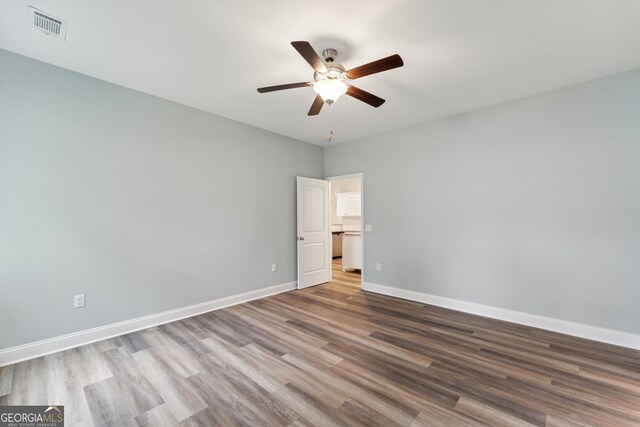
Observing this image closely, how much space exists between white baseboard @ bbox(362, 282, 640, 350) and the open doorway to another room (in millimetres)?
1357

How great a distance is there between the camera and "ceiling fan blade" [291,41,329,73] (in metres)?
1.79

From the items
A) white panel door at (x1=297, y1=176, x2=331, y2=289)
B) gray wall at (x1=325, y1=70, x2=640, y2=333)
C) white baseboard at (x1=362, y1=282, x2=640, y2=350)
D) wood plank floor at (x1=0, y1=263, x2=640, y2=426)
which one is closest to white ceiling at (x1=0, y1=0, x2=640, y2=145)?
gray wall at (x1=325, y1=70, x2=640, y2=333)

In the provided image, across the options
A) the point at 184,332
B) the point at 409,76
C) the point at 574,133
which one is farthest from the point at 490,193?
the point at 184,332

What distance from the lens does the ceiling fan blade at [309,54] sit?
5.88 feet

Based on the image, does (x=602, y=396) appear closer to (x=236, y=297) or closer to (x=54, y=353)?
(x=236, y=297)

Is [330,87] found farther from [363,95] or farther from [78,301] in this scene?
[78,301]

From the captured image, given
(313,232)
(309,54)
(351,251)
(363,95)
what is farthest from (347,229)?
(309,54)

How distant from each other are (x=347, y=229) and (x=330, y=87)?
6.03 m

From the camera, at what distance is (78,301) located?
8.94 feet

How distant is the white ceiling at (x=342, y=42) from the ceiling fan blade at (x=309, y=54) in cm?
32

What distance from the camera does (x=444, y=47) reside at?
7.64 ft

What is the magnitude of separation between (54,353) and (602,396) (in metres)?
4.72

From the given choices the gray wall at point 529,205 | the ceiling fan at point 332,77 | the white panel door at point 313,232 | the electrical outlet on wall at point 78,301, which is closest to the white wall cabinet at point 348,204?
the white panel door at point 313,232

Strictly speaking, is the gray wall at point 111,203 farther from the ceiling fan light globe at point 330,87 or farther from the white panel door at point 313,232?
the ceiling fan light globe at point 330,87
